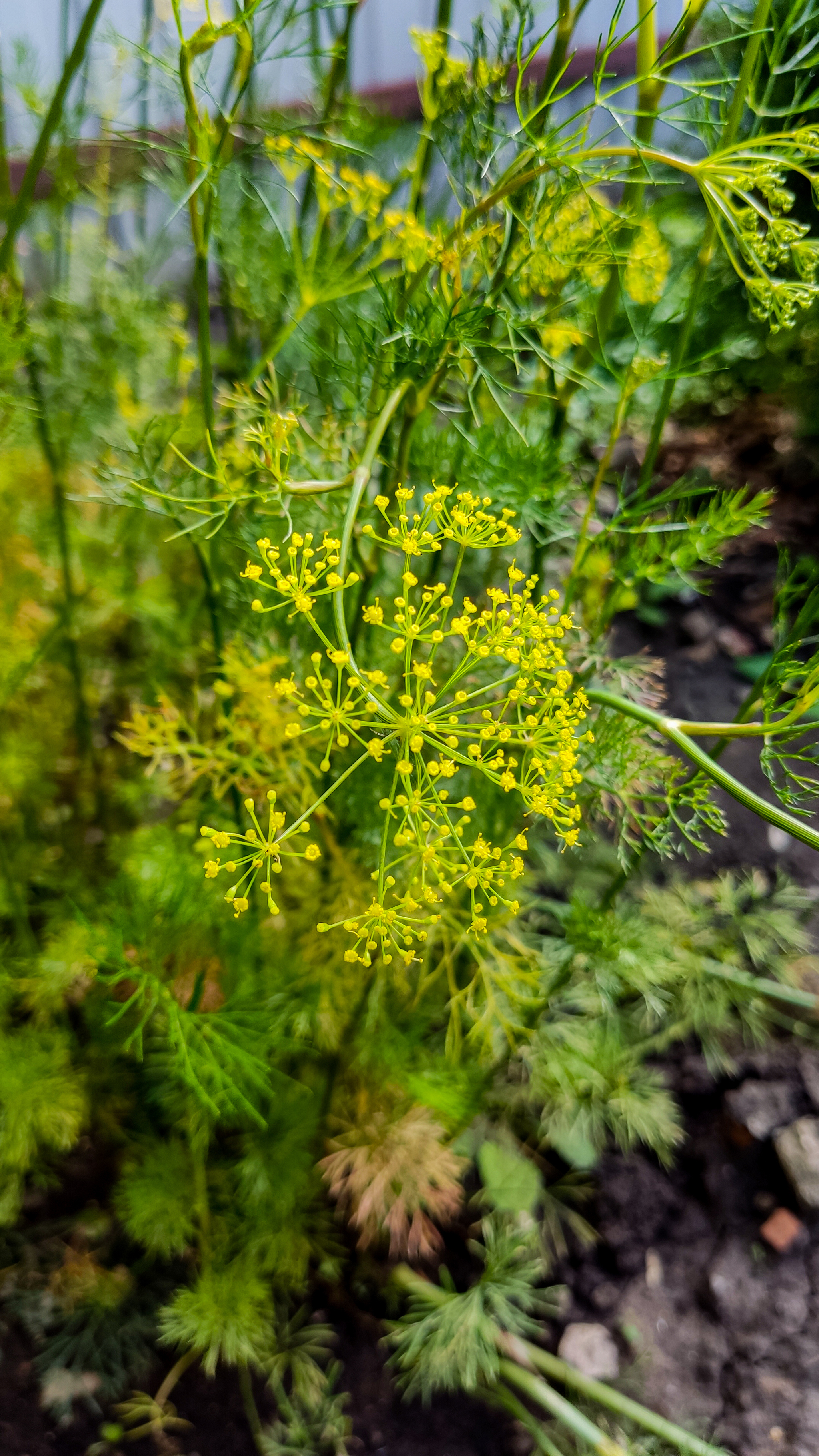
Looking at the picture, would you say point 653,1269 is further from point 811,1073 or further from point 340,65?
point 340,65

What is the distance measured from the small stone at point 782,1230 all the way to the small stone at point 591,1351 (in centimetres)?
24

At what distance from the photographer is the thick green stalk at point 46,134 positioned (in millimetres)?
565

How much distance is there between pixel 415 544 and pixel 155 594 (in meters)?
0.68

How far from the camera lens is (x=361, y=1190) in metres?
1.04

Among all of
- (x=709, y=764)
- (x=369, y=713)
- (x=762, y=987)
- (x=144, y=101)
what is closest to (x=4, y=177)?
(x=144, y=101)

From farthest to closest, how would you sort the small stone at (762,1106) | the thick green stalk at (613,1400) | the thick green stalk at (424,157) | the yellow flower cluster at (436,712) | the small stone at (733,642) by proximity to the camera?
the small stone at (733,642), the small stone at (762,1106), the thick green stalk at (613,1400), the thick green stalk at (424,157), the yellow flower cluster at (436,712)

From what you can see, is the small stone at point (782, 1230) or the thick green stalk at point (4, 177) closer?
the thick green stalk at point (4, 177)

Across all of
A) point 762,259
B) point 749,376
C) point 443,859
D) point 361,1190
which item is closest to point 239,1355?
point 361,1190

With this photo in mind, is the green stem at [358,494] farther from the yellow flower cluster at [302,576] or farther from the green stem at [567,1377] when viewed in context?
the green stem at [567,1377]

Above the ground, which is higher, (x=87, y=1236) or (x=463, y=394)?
(x=463, y=394)

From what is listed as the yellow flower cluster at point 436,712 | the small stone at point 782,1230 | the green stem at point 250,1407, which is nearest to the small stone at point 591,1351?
the small stone at point 782,1230

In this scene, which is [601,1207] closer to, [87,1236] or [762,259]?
[87,1236]

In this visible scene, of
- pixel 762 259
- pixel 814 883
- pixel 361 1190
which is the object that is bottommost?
pixel 361 1190

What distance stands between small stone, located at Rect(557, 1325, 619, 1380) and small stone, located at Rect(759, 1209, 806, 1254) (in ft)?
0.77
